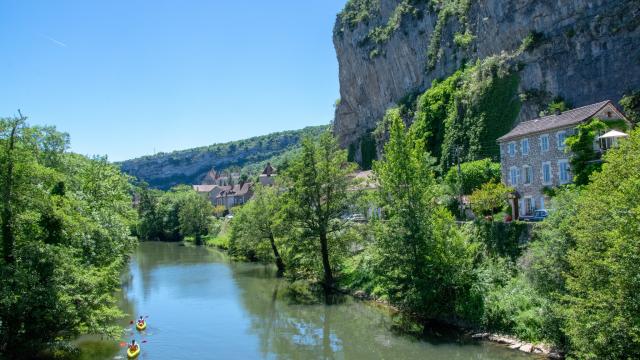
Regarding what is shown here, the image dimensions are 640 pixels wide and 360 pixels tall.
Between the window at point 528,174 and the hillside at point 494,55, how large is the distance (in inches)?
435

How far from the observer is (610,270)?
15.6m

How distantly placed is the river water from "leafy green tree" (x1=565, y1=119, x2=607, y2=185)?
15189 millimetres

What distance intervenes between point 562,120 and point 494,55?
2271 cm

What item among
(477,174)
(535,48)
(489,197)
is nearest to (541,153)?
(489,197)

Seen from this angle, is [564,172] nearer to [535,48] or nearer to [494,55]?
[535,48]

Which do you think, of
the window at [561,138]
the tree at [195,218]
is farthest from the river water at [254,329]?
the tree at [195,218]

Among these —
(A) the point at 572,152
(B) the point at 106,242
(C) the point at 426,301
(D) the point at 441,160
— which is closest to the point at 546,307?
(C) the point at 426,301

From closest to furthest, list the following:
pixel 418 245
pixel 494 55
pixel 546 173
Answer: pixel 418 245 < pixel 546 173 < pixel 494 55

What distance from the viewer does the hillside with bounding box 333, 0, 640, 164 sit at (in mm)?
43469

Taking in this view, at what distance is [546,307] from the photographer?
19797 millimetres

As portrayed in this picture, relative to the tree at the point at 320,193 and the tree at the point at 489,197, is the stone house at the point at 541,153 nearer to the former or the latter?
the tree at the point at 489,197

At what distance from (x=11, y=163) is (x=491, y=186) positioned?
27738 millimetres

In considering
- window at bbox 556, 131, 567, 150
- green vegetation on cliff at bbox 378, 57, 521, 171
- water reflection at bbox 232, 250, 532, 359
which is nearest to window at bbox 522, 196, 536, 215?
window at bbox 556, 131, 567, 150

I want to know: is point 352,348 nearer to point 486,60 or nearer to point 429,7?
point 486,60
